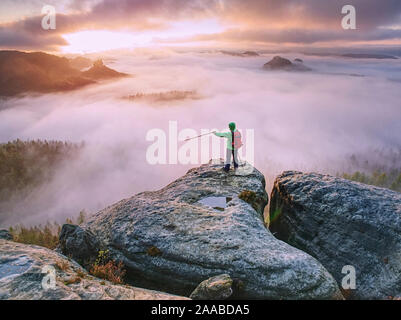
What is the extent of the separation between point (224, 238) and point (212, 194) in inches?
245

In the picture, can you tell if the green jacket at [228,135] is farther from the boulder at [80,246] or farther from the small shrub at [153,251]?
the boulder at [80,246]

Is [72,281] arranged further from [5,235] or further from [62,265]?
[5,235]

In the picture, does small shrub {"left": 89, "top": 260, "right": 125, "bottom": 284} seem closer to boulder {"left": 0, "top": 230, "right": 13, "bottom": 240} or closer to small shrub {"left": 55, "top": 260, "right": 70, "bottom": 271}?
small shrub {"left": 55, "top": 260, "right": 70, "bottom": 271}

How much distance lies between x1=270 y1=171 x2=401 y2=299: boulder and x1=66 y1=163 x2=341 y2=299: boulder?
344 centimetres

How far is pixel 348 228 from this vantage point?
1853 cm

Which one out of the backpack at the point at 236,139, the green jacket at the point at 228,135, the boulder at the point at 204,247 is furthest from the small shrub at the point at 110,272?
the backpack at the point at 236,139

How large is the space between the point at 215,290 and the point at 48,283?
7.42m

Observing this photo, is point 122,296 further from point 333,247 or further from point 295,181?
point 295,181

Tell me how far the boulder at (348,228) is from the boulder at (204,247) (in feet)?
11.3

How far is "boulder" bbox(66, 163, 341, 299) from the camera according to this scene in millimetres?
13547

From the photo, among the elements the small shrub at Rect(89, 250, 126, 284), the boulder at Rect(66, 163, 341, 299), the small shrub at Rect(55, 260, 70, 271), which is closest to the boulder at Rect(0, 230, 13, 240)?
the boulder at Rect(66, 163, 341, 299)

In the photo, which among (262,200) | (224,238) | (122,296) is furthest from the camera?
(262,200)

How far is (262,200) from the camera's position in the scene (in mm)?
22312
